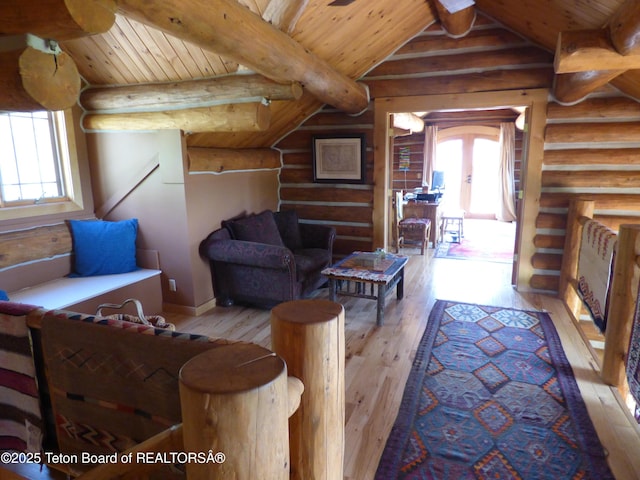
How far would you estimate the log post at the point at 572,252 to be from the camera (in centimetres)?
427

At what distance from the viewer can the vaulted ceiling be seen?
2.45m

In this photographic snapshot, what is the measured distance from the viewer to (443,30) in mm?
4852

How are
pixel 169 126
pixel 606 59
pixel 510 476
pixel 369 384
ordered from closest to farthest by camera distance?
pixel 510 476
pixel 606 59
pixel 369 384
pixel 169 126

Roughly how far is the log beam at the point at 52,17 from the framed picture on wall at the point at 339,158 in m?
4.02

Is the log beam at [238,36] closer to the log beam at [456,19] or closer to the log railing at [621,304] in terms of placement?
the log beam at [456,19]

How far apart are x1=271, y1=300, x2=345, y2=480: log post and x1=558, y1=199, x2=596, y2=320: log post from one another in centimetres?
412

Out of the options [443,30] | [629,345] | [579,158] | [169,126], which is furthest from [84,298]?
[579,158]

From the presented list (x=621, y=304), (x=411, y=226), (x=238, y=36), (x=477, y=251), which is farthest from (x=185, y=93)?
(x=477, y=251)

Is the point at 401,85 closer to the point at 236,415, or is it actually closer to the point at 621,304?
the point at 621,304

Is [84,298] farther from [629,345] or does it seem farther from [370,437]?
[629,345]

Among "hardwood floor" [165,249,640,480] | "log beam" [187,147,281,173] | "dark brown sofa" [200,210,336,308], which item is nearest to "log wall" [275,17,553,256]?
"log beam" [187,147,281,173]

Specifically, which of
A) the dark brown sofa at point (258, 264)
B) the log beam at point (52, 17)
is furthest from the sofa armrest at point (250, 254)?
the log beam at point (52, 17)

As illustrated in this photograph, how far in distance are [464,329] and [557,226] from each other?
1924mm

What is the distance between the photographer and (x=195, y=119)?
3621 millimetres
